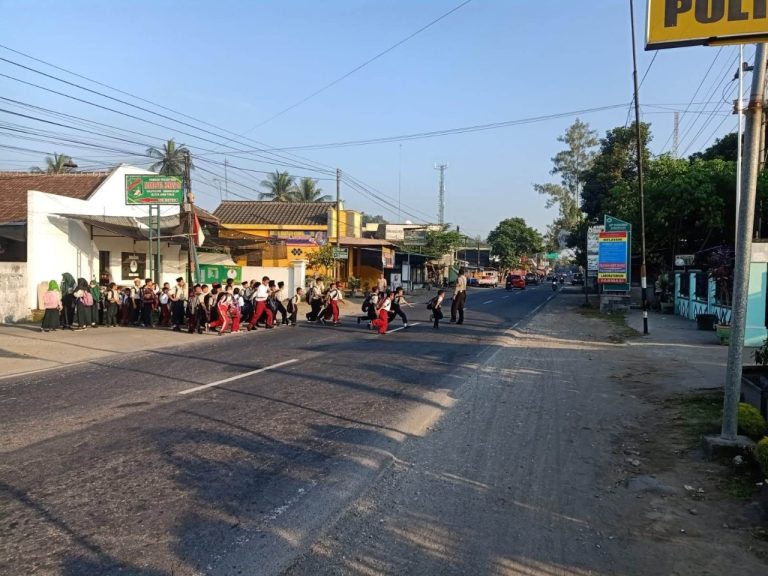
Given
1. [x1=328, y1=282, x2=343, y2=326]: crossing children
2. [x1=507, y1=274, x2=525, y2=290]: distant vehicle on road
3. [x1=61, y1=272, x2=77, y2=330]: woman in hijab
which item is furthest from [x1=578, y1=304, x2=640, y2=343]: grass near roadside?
[x1=507, y1=274, x2=525, y2=290]: distant vehicle on road

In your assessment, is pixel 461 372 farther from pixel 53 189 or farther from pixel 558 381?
pixel 53 189


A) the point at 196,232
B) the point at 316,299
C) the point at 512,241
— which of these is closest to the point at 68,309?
the point at 196,232

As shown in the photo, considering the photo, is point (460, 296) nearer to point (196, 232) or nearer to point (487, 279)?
point (196, 232)

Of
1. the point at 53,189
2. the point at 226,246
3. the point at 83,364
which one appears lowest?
the point at 83,364

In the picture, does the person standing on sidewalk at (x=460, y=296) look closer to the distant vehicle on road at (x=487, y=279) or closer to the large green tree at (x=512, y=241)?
the distant vehicle on road at (x=487, y=279)

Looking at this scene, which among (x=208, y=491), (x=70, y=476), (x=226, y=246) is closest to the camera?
(x=208, y=491)

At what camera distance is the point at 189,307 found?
18.3 metres

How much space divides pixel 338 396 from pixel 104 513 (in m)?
4.59

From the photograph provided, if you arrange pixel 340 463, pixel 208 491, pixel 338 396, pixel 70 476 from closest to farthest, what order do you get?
pixel 208 491 → pixel 70 476 → pixel 340 463 → pixel 338 396

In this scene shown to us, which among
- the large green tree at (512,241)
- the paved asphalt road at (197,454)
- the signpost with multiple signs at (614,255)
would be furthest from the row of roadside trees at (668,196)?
the large green tree at (512,241)

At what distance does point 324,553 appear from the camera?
405 cm

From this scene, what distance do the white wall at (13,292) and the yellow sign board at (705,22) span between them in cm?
1929

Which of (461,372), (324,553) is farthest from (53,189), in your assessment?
(324,553)

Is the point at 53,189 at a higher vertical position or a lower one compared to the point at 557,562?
higher
